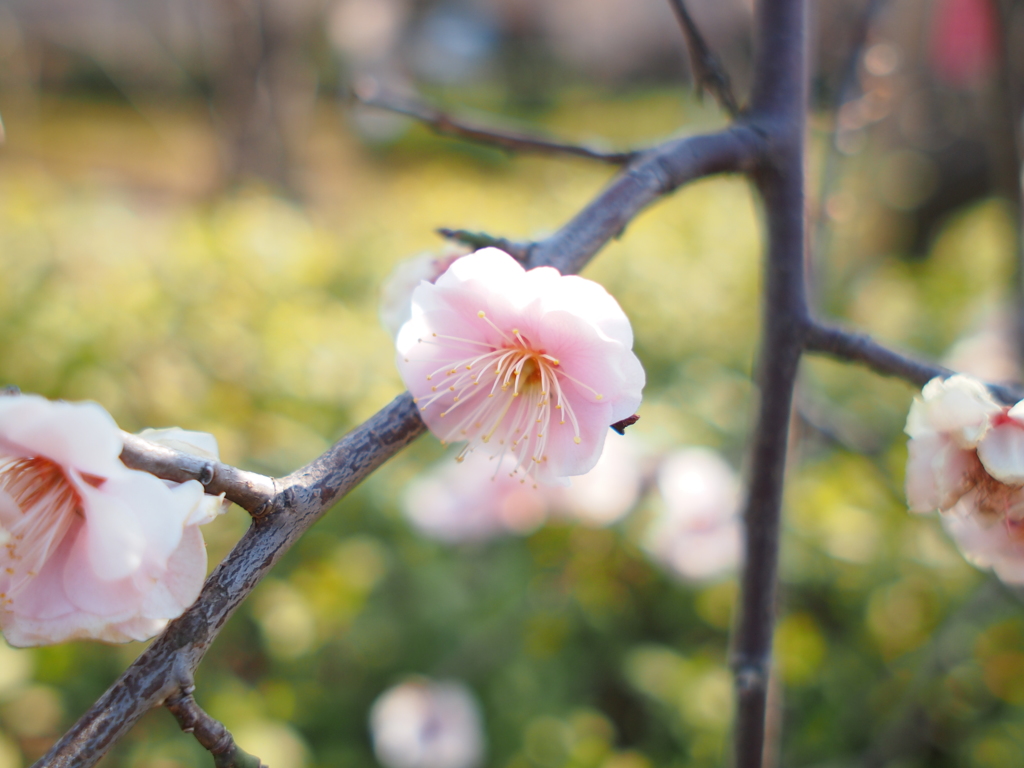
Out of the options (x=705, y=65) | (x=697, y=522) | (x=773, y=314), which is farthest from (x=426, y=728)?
(x=705, y=65)

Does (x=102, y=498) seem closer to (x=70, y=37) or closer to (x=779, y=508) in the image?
(x=779, y=508)

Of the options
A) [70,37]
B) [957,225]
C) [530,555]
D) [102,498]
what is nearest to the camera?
[102,498]

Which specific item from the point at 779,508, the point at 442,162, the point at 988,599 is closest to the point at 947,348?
the point at 988,599

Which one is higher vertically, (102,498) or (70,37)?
(70,37)

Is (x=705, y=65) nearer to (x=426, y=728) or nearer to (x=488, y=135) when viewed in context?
(x=488, y=135)

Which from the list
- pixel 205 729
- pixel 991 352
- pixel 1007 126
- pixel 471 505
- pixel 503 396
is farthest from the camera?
pixel 991 352

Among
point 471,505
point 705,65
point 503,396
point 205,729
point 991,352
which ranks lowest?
point 205,729
